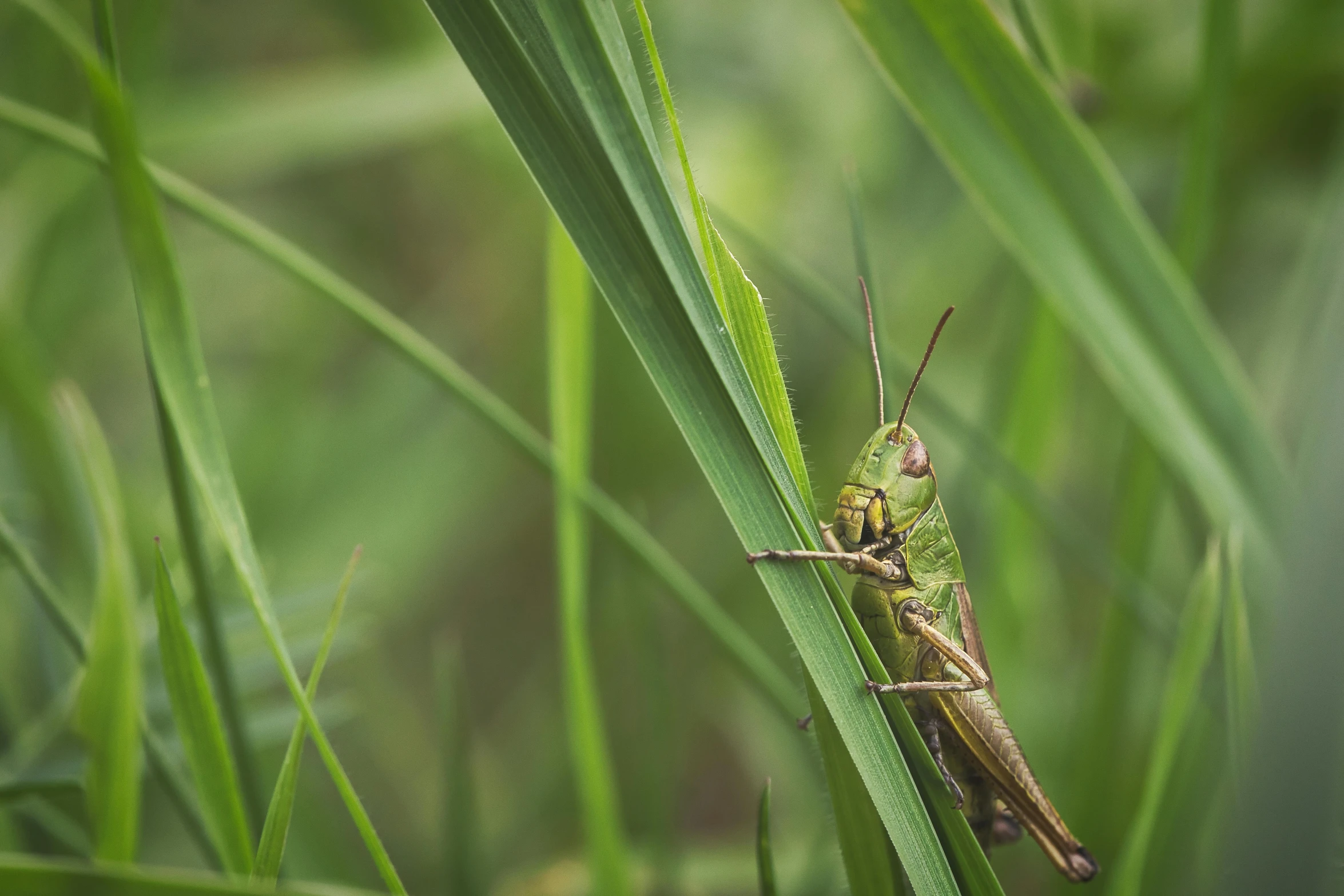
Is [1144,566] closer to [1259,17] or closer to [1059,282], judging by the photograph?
[1059,282]

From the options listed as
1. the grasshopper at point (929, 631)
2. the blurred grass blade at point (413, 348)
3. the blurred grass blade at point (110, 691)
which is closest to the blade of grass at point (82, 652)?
the blurred grass blade at point (110, 691)

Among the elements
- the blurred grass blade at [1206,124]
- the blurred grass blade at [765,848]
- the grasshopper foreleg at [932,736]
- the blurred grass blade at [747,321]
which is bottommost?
the grasshopper foreleg at [932,736]

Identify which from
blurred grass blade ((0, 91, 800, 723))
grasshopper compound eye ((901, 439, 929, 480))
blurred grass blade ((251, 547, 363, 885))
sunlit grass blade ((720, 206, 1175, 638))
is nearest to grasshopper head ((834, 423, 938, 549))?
grasshopper compound eye ((901, 439, 929, 480))

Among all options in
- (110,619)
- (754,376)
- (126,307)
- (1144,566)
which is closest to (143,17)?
(126,307)

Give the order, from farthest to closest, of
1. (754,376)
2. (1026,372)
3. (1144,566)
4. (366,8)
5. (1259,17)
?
(366,8) < (1259,17) < (1026,372) < (1144,566) < (754,376)

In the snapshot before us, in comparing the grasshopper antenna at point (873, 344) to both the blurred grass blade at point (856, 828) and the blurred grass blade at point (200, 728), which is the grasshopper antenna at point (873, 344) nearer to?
the blurred grass blade at point (856, 828)
